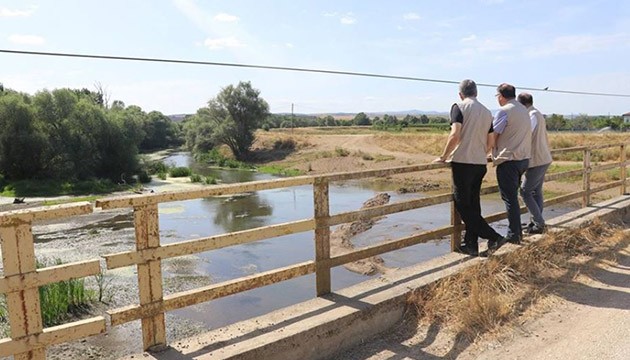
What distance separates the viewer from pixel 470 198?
5367 millimetres

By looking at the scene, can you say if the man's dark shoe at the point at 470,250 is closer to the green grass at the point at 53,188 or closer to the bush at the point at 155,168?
the green grass at the point at 53,188

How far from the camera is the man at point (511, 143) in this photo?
5.66 meters

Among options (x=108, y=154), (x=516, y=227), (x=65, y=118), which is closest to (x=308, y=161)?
(x=108, y=154)

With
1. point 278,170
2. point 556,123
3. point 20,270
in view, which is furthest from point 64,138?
point 556,123

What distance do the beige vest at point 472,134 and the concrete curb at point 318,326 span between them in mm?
1071

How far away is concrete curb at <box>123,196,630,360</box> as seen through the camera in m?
3.39

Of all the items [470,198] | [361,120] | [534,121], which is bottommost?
[470,198]

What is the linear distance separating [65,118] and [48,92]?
2.70 meters

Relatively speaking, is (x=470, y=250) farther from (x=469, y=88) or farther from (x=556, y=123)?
(x=556, y=123)

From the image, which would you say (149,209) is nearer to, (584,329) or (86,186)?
(584,329)

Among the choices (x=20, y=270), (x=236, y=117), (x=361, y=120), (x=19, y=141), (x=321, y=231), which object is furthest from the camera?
(x=361, y=120)

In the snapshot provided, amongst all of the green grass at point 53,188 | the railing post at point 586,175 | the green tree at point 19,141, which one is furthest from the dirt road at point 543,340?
the green tree at point 19,141

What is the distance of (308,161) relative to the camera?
179 feet

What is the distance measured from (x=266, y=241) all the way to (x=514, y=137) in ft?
40.1
